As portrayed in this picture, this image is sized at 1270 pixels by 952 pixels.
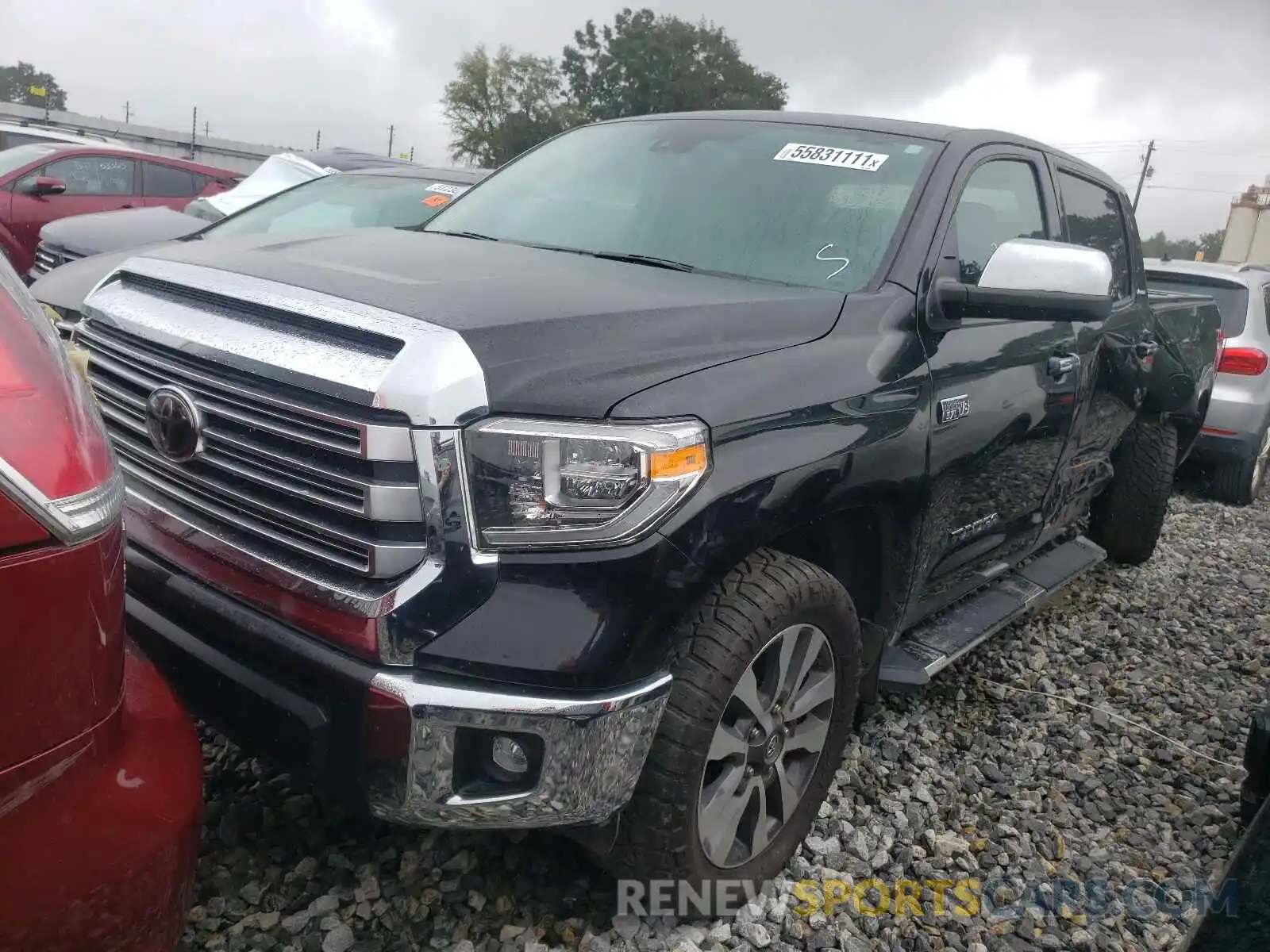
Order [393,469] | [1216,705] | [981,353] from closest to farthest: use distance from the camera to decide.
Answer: [393,469] → [981,353] → [1216,705]

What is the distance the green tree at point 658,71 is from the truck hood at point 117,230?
184ft

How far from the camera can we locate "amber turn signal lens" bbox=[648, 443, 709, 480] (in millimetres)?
Answer: 1767

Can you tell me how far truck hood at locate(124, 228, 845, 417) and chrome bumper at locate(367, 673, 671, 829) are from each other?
0.51 meters

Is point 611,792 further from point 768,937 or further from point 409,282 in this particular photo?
point 409,282

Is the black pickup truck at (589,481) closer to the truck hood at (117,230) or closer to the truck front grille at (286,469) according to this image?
the truck front grille at (286,469)

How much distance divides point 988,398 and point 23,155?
9.70m

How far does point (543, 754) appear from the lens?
1.76 metres

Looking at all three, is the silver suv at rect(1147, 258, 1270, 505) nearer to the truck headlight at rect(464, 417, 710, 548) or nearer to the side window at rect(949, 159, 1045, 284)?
the side window at rect(949, 159, 1045, 284)

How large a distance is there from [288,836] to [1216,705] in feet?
10.9

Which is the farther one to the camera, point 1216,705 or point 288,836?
point 1216,705

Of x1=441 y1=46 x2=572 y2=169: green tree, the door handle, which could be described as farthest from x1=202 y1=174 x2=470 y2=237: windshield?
x1=441 y1=46 x2=572 y2=169: green tree

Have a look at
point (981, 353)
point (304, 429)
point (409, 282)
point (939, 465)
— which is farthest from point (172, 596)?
point (981, 353)

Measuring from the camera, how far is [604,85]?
61.2 m

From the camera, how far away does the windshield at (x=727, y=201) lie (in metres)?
2.66
